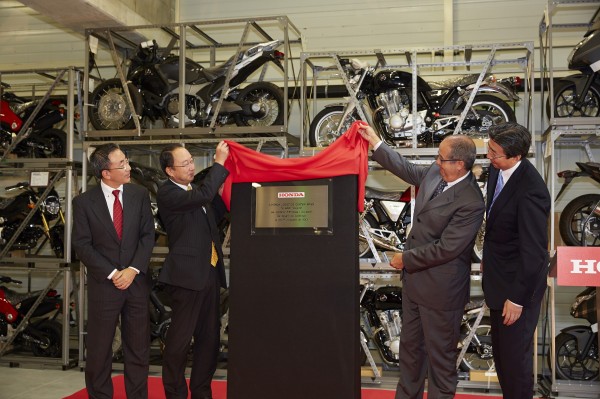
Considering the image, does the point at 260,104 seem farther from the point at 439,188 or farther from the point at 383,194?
the point at 439,188

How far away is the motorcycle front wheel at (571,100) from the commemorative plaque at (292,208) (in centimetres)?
320

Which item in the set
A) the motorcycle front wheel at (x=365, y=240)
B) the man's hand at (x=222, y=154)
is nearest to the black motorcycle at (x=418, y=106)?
the motorcycle front wheel at (x=365, y=240)

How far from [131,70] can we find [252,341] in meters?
4.17

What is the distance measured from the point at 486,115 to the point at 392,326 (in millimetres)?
2270

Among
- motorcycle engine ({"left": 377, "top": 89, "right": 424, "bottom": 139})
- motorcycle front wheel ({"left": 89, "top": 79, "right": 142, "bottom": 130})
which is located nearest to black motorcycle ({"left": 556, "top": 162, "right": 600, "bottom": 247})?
motorcycle engine ({"left": 377, "top": 89, "right": 424, "bottom": 139})

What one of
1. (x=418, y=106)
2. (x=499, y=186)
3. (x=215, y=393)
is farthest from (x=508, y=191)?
(x=215, y=393)

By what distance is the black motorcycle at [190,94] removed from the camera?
6844mm

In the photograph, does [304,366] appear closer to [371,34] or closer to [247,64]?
[247,64]

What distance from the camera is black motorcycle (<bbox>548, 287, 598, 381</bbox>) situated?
6.23 metres

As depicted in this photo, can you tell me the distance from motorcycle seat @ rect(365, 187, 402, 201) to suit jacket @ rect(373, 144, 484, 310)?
223cm

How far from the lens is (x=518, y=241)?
3998mm

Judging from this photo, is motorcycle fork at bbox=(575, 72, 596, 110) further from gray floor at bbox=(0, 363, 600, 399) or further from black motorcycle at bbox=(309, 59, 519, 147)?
gray floor at bbox=(0, 363, 600, 399)

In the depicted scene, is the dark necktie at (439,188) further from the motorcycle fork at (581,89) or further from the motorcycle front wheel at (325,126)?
the motorcycle fork at (581,89)

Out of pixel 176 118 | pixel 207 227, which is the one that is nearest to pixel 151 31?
pixel 176 118
